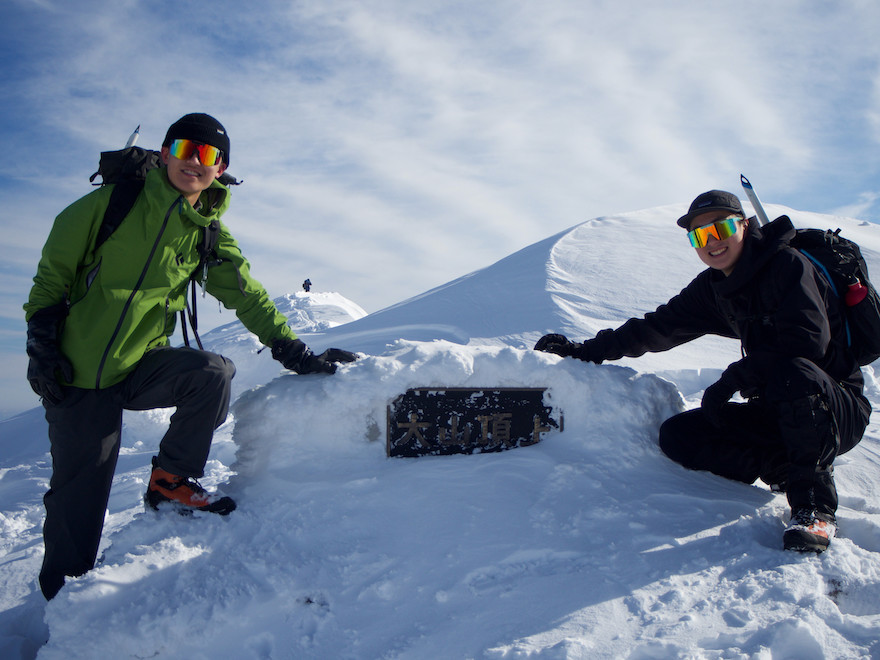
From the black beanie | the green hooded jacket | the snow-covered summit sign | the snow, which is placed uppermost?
the black beanie

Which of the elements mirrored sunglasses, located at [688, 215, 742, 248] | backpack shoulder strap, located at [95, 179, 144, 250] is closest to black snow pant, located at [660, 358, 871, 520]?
mirrored sunglasses, located at [688, 215, 742, 248]

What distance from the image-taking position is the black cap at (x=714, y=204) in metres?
2.64

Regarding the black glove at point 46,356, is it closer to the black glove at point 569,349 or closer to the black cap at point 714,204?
the black glove at point 569,349

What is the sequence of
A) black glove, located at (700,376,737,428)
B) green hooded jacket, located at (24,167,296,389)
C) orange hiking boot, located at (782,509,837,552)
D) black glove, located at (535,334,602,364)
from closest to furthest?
1. orange hiking boot, located at (782,509,837,552)
2. green hooded jacket, located at (24,167,296,389)
3. black glove, located at (700,376,737,428)
4. black glove, located at (535,334,602,364)

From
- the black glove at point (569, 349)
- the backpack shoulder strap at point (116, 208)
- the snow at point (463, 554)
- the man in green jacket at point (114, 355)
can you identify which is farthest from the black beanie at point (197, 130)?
the black glove at point (569, 349)

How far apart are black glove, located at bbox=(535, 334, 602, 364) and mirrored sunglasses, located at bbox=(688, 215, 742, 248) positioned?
2.57 ft

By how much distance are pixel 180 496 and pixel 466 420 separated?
132cm

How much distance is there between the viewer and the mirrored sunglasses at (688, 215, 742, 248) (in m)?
2.63

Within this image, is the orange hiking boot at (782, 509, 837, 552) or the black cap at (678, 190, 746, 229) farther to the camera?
the black cap at (678, 190, 746, 229)

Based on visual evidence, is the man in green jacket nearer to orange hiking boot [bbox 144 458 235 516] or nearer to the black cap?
orange hiking boot [bbox 144 458 235 516]

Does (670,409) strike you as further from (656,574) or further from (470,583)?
(470,583)

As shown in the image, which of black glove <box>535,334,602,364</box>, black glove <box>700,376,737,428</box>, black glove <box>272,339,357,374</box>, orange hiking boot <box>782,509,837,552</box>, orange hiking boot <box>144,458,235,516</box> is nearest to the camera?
orange hiking boot <box>782,509,837,552</box>

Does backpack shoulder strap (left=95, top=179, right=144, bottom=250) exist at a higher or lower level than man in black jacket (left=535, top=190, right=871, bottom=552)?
higher

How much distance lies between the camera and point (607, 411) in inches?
117
